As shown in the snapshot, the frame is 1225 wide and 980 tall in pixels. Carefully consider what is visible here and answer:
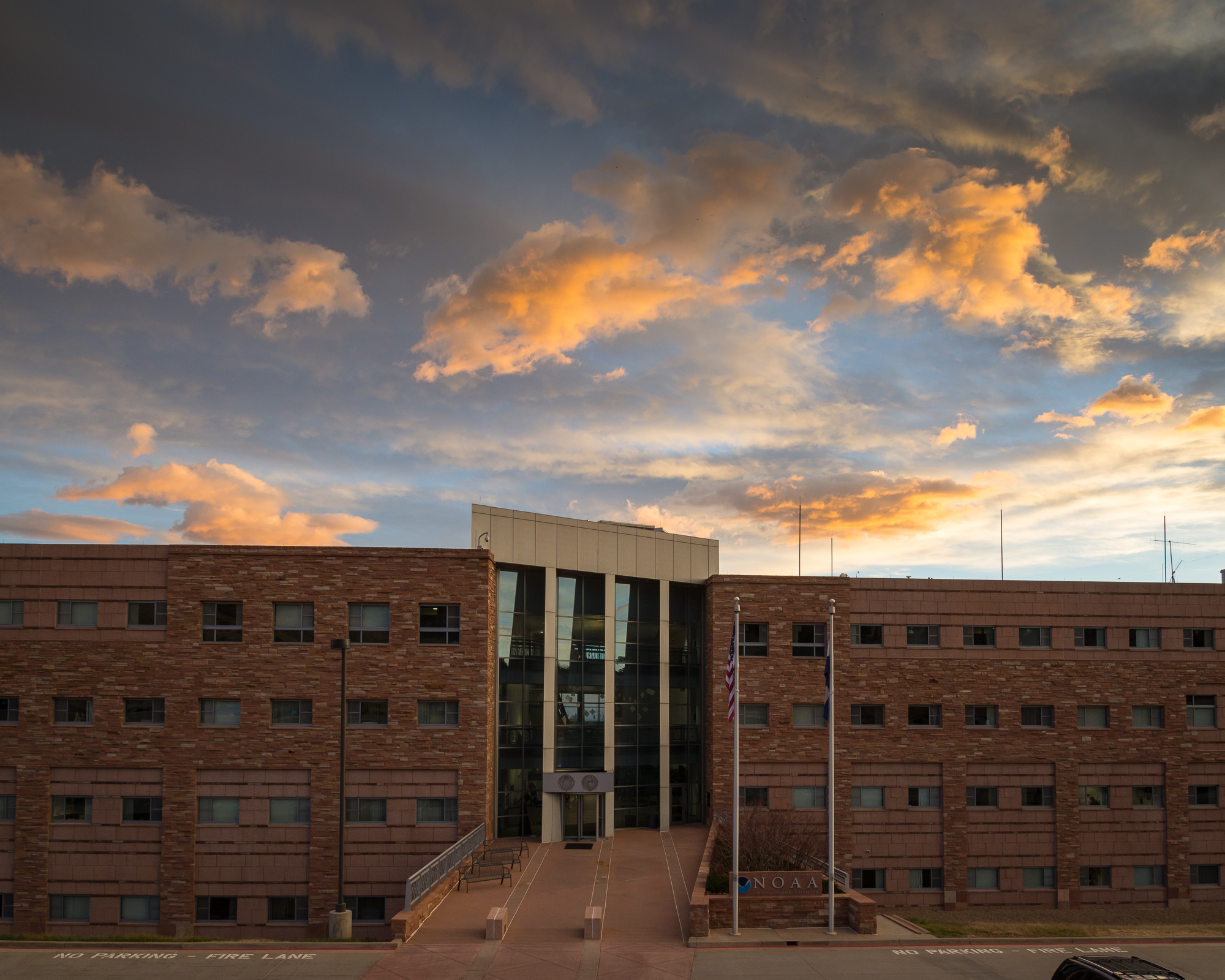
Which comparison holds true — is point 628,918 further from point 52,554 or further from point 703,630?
point 52,554

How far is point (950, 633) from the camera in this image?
3900 centimetres

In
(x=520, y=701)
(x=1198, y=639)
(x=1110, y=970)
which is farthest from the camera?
(x=1198, y=639)

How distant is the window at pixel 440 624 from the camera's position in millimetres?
35188

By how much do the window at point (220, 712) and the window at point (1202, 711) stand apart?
42681 mm

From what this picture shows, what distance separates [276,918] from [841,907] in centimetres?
2209

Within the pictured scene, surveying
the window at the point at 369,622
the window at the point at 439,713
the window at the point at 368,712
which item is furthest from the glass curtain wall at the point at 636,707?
the window at the point at 369,622

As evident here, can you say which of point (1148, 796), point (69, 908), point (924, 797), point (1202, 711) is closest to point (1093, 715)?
point (1148, 796)

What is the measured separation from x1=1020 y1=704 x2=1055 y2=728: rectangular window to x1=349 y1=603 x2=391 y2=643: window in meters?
28.8

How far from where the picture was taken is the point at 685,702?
41844 millimetres

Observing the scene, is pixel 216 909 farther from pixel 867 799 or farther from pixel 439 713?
pixel 867 799

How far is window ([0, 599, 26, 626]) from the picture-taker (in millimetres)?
34781

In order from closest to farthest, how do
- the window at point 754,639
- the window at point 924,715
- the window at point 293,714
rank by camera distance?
1. the window at point 293,714
2. the window at point 924,715
3. the window at point 754,639

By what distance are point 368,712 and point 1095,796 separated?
32.8 m

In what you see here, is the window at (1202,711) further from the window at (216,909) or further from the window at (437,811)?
the window at (216,909)
